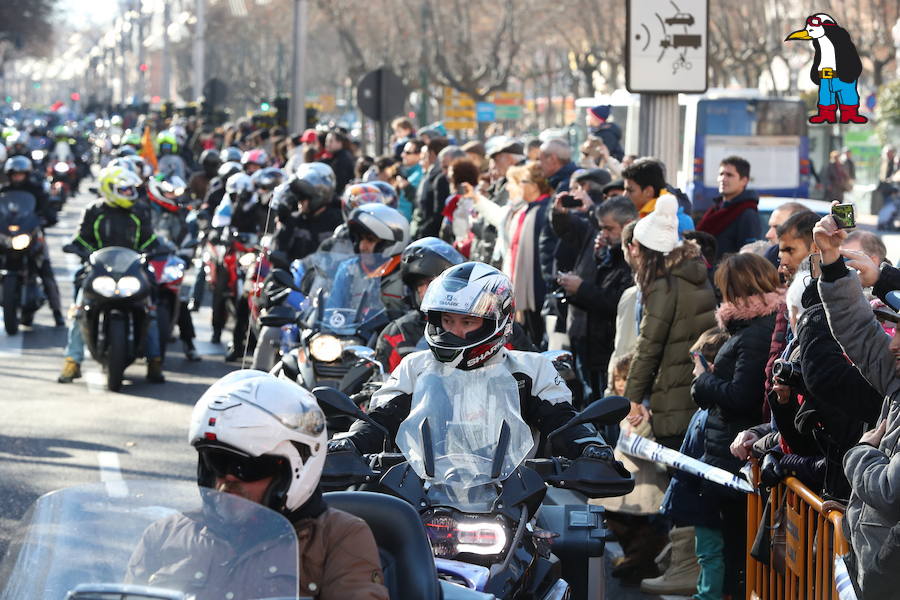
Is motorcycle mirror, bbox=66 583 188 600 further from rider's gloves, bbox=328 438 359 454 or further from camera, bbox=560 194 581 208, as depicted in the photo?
camera, bbox=560 194 581 208

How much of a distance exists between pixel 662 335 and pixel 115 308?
233 inches

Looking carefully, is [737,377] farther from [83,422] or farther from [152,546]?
[83,422]

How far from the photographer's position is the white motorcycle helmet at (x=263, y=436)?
11.8 feet

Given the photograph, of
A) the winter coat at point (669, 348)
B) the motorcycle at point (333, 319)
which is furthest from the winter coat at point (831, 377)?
the motorcycle at point (333, 319)

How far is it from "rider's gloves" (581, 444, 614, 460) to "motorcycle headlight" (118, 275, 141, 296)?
758cm

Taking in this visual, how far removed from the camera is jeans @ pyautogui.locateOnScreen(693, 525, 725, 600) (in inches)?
267

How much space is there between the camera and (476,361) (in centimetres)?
530

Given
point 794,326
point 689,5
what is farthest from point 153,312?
point 794,326

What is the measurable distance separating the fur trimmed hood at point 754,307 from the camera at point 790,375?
0.81 metres

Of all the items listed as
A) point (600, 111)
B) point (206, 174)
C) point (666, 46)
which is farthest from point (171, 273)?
point (206, 174)

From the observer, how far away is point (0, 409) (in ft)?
38.2

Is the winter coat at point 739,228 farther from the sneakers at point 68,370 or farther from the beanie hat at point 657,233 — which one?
the sneakers at point 68,370

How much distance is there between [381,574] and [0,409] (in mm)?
8490

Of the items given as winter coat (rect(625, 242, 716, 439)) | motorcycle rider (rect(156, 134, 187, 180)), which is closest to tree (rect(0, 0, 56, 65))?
motorcycle rider (rect(156, 134, 187, 180))
